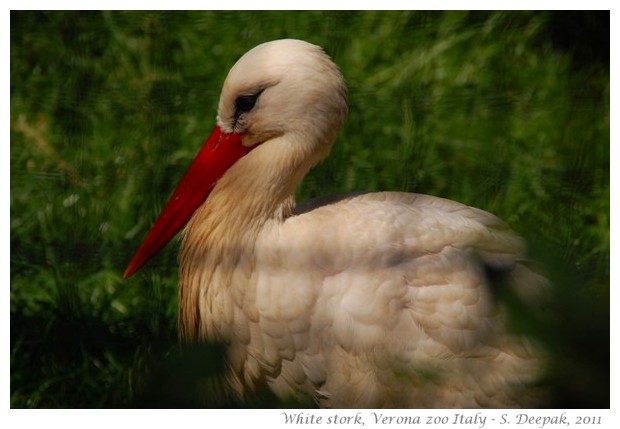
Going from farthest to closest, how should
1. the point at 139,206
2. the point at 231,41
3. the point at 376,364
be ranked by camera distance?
the point at 231,41, the point at 139,206, the point at 376,364

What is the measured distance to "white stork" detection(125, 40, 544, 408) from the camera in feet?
4.02

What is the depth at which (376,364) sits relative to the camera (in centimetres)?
122

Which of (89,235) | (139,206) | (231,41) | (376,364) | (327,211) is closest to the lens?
(376,364)

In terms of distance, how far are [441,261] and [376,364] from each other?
19 centimetres

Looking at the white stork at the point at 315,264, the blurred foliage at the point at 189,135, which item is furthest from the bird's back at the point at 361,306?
the blurred foliage at the point at 189,135

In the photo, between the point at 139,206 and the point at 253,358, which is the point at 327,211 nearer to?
the point at 253,358

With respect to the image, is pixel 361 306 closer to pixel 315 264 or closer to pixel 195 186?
pixel 315 264

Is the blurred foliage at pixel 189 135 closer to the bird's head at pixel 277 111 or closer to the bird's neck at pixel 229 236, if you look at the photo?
the bird's neck at pixel 229 236

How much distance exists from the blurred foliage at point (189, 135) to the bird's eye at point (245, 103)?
323mm

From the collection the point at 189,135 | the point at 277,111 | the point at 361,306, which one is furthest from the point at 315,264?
the point at 189,135

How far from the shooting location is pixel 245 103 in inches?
53.7

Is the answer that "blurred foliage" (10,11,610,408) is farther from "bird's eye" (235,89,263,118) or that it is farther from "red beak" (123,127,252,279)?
"bird's eye" (235,89,263,118)

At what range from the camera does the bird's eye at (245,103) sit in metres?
1.35
